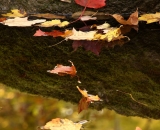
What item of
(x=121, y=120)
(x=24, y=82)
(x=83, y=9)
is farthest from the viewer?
(x=121, y=120)

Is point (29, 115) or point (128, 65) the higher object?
point (128, 65)

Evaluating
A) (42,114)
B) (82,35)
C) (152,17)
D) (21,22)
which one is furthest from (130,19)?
(42,114)

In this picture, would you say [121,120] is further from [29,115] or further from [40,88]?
[40,88]

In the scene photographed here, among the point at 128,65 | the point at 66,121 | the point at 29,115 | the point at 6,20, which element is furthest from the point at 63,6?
the point at 29,115

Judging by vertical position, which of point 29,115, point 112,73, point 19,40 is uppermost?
point 19,40

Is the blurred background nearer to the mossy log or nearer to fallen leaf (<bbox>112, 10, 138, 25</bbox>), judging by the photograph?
the mossy log

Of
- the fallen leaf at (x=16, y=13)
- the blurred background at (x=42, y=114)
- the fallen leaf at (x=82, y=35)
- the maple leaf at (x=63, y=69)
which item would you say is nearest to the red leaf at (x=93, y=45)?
the fallen leaf at (x=82, y=35)
